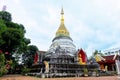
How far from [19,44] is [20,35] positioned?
5.15 feet

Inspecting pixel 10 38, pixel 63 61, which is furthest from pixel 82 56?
pixel 10 38

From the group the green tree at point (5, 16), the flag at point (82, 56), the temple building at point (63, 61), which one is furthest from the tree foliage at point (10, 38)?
the flag at point (82, 56)

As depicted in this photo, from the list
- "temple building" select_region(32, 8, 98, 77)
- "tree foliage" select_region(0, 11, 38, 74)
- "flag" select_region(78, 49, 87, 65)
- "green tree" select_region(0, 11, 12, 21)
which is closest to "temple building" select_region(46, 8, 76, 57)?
"temple building" select_region(32, 8, 98, 77)

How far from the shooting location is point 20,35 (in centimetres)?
2378

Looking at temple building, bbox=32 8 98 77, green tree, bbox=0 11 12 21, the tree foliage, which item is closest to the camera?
temple building, bbox=32 8 98 77

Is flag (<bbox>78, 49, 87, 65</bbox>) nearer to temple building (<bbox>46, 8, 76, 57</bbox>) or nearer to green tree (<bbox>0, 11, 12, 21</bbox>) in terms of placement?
temple building (<bbox>46, 8, 76, 57</bbox>)

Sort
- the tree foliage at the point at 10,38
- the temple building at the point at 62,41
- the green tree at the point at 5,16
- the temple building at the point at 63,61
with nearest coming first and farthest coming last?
the temple building at the point at 63,61, the tree foliage at the point at 10,38, the temple building at the point at 62,41, the green tree at the point at 5,16

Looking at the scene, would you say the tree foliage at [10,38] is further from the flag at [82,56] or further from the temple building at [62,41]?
the flag at [82,56]

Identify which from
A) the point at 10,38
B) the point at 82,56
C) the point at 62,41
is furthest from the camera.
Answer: the point at 62,41

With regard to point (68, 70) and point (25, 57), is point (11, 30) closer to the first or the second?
point (68, 70)

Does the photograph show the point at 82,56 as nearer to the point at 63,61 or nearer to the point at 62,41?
the point at 62,41

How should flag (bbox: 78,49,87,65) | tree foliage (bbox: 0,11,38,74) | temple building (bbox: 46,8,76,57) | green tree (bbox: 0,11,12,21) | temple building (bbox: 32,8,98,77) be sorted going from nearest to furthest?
temple building (bbox: 32,8,98,77) → tree foliage (bbox: 0,11,38,74) → flag (bbox: 78,49,87,65) → temple building (bbox: 46,8,76,57) → green tree (bbox: 0,11,12,21)

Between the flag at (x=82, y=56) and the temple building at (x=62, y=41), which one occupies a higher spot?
the temple building at (x=62, y=41)

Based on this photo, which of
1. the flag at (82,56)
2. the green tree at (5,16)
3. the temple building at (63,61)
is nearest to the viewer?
the temple building at (63,61)
